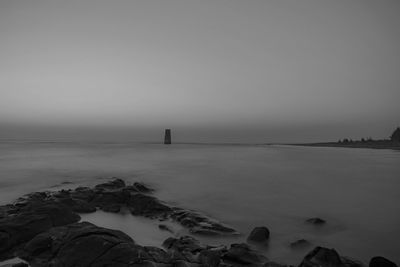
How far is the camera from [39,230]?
7.66m

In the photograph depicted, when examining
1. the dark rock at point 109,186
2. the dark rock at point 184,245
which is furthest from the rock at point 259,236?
the dark rock at point 109,186

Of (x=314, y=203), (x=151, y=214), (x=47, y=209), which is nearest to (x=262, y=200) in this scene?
(x=314, y=203)

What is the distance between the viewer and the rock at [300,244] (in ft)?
26.0

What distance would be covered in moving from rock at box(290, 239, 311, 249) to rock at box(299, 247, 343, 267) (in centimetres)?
197

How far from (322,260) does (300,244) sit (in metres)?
2.29

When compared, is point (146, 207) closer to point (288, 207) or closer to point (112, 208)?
point (112, 208)

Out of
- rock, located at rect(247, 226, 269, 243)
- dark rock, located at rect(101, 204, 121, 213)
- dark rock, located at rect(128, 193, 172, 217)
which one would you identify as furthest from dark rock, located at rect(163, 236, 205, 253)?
dark rock, located at rect(101, 204, 121, 213)

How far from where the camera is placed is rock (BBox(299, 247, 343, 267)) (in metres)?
5.75

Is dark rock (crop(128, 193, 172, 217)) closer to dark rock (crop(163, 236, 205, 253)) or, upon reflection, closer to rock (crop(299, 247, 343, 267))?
dark rock (crop(163, 236, 205, 253))

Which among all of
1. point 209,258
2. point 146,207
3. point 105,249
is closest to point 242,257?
point 209,258

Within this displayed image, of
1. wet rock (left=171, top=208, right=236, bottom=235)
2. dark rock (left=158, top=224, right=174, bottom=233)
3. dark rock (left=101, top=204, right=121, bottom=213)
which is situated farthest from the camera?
dark rock (left=101, top=204, right=121, bottom=213)

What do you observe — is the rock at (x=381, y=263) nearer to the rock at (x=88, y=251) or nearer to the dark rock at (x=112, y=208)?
the rock at (x=88, y=251)

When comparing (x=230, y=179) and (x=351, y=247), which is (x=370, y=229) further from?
A: (x=230, y=179)

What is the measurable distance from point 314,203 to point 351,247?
6019 mm
